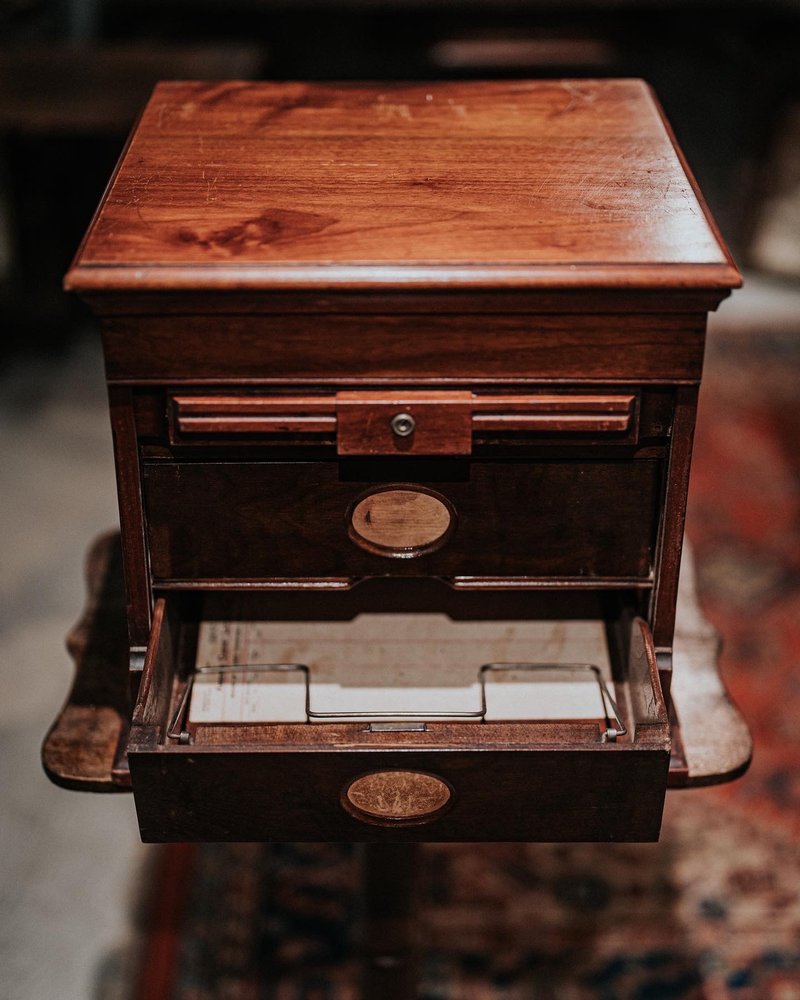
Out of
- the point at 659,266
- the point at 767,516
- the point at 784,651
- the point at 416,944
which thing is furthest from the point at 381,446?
the point at 767,516

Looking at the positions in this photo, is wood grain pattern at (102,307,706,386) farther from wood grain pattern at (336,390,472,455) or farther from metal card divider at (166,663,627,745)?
metal card divider at (166,663,627,745)

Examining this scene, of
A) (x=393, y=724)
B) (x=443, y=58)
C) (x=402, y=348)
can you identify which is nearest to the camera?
(x=402, y=348)

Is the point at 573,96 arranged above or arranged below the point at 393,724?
above

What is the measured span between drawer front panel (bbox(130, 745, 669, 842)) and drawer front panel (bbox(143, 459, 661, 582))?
198mm

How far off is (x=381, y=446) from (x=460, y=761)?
0.29 m

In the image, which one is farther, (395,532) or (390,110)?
(390,110)

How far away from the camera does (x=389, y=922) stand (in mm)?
1508

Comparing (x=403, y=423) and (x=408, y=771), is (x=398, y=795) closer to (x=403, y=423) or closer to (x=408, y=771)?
(x=408, y=771)

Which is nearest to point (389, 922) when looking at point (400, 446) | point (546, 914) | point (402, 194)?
point (546, 914)

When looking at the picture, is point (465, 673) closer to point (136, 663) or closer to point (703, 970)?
point (136, 663)

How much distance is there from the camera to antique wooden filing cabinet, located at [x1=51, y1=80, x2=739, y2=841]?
1023 mm

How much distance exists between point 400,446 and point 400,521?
0.34 ft

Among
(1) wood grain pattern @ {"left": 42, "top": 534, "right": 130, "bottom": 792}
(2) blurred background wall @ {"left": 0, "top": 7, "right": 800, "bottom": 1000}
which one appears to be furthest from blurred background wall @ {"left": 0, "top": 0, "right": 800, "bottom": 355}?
(1) wood grain pattern @ {"left": 42, "top": 534, "right": 130, "bottom": 792}

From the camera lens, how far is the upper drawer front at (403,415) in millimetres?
1069
